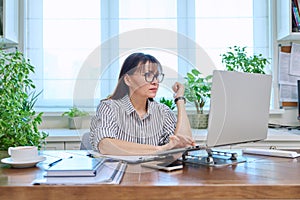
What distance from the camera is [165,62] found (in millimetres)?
1174

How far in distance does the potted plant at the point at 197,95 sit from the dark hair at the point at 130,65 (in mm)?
135

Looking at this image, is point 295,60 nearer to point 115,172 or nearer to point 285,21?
point 285,21

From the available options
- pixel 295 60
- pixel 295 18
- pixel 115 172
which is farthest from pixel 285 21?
pixel 115 172

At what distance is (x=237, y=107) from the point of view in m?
1.17

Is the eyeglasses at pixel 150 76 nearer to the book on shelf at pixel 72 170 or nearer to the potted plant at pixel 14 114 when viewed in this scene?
the book on shelf at pixel 72 170

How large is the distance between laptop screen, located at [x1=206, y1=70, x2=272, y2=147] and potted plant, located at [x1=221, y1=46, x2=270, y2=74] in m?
1.36

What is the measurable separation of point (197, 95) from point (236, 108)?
0.62 ft

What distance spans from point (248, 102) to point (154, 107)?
0.34 m

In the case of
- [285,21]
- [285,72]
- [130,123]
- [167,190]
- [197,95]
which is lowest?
[167,190]

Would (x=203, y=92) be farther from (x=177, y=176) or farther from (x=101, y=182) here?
(x=101, y=182)

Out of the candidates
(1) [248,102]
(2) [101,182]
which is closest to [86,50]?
(1) [248,102]

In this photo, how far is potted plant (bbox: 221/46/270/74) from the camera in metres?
2.61

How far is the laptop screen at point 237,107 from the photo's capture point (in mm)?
1105

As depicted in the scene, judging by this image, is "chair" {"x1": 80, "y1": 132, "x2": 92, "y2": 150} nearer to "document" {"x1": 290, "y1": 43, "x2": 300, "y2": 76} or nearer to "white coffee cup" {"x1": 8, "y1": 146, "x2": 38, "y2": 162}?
"white coffee cup" {"x1": 8, "y1": 146, "x2": 38, "y2": 162}
